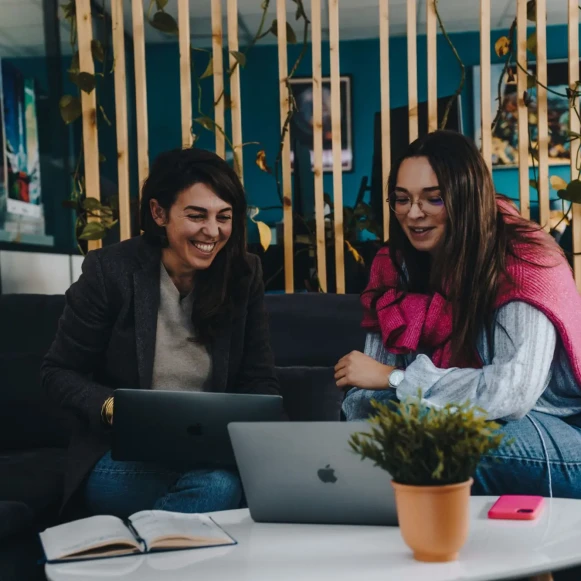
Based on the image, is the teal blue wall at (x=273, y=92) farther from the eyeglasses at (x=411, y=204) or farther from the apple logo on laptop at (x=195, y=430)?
the apple logo on laptop at (x=195, y=430)

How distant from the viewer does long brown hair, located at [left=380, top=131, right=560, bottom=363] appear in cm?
184

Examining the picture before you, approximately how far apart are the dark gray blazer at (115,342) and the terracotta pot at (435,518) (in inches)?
41.2

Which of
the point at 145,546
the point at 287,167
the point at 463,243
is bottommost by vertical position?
the point at 145,546

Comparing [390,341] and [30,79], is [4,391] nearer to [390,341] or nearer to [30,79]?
[390,341]

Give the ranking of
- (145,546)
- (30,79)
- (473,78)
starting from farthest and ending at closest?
(473,78), (30,79), (145,546)

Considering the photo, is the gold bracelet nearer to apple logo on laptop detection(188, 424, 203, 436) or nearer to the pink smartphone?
apple logo on laptop detection(188, 424, 203, 436)

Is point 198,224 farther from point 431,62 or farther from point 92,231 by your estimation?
point 431,62

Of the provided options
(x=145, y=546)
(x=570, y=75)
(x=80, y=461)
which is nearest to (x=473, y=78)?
(x=570, y=75)

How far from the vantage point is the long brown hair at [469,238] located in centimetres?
184

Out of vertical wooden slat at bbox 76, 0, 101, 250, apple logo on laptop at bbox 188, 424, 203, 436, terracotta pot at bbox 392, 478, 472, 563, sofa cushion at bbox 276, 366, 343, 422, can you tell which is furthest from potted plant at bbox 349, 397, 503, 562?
vertical wooden slat at bbox 76, 0, 101, 250

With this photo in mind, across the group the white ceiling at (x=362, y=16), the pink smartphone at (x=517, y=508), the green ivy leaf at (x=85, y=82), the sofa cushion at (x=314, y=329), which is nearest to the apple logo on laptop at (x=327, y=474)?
the pink smartphone at (x=517, y=508)

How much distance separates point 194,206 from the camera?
2.09 m

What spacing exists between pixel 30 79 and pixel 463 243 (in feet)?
7.98

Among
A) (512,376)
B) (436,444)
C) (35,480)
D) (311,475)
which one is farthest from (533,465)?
(35,480)
